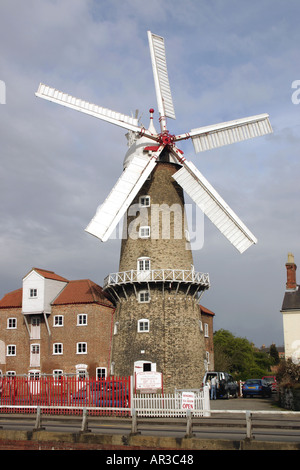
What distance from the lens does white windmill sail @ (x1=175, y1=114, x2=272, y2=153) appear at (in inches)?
1351

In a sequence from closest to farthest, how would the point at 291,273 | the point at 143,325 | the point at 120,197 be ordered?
1. the point at 120,197
2. the point at 143,325
3. the point at 291,273

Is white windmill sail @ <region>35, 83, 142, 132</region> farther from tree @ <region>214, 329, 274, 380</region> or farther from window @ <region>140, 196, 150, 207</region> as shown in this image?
tree @ <region>214, 329, 274, 380</region>

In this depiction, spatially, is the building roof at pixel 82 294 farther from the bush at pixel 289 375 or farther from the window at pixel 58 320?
the bush at pixel 289 375

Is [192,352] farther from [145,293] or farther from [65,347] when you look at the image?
[65,347]

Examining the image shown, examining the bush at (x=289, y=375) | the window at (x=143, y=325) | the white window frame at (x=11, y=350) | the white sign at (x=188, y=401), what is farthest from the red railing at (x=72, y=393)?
the white window frame at (x=11, y=350)

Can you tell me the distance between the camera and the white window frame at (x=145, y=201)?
3428 centimetres

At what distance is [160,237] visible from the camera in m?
33.5

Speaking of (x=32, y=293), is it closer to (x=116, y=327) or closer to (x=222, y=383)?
(x=116, y=327)

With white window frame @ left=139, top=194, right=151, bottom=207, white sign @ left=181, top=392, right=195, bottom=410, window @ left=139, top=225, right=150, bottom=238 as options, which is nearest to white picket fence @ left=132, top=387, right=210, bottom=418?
white sign @ left=181, top=392, right=195, bottom=410

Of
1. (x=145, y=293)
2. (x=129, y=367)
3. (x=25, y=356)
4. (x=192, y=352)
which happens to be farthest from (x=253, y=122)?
(x=25, y=356)

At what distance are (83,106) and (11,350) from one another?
18957 millimetres

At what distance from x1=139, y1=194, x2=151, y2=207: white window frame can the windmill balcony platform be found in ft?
15.0

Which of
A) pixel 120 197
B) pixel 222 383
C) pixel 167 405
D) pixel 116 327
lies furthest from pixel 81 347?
pixel 167 405
